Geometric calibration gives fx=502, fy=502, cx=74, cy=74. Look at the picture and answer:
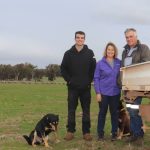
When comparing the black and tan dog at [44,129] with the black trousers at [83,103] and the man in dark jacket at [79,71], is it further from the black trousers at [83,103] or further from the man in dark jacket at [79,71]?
the black trousers at [83,103]

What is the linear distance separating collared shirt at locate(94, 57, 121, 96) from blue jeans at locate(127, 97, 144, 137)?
Answer: 35.9 inches

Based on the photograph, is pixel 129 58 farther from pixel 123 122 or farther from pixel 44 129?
pixel 44 129

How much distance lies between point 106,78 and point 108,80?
7cm

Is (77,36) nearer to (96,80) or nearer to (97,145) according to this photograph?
(96,80)

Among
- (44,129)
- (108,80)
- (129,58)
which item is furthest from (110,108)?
(44,129)

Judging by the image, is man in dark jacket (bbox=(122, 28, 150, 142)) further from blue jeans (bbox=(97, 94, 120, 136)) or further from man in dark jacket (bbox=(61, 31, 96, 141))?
man in dark jacket (bbox=(61, 31, 96, 141))

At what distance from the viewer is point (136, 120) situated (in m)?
10.8

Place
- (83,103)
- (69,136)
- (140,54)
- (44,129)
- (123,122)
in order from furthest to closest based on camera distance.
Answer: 1. (83,103)
2. (69,136)
3. (123,122)
4. (44,129)
5. (140,54)

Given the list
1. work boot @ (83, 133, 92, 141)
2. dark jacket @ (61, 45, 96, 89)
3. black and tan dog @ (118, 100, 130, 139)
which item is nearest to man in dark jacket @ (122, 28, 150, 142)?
black and tan dog @ (118, 100, 130, 139)

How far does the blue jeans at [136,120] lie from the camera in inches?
411

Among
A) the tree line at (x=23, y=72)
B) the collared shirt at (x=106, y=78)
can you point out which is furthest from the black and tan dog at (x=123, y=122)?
the tree line at (x=23, y=72)

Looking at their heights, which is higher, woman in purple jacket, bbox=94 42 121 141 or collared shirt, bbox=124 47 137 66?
collared shirt, bbox=124 47 137 66

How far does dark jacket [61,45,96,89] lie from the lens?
38.9ft

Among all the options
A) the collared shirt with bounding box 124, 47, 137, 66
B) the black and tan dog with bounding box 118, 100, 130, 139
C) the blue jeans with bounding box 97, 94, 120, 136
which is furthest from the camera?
the black and tan dog with bounding box 118, 100, 130, 139
